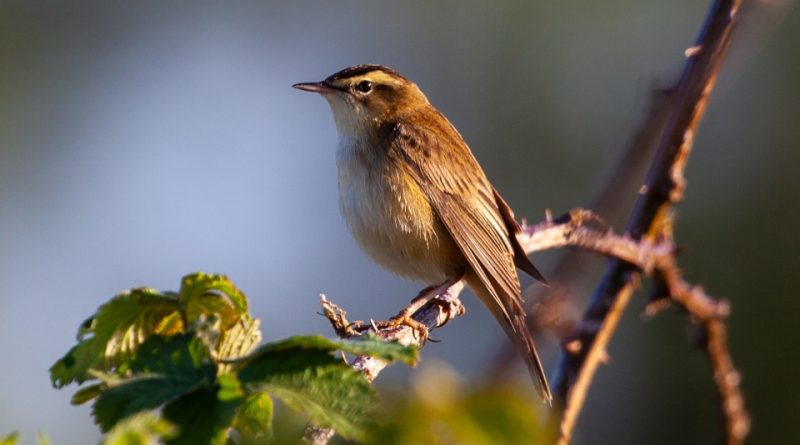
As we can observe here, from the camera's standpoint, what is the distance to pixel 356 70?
15.5 feet

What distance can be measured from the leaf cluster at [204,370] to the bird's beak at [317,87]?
332 centimetres

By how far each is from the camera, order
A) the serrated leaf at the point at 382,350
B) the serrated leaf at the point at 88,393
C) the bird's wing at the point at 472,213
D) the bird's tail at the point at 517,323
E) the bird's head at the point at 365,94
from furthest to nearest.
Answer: the bird's head at the point at 365,94, the bird's wing at the point at 472,213, the bird's tail at the point at 517,323, the serrated leaf at the point at 88,393, the serrated leaf at the point at 382,350

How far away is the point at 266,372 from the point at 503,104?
321 inches

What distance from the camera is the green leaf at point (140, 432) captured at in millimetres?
888

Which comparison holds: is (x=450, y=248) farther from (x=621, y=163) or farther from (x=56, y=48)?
(x=56, y=48)

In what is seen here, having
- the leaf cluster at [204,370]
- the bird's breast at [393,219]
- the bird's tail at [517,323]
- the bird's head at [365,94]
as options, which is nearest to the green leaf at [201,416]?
the leaf cluster at [204,370]

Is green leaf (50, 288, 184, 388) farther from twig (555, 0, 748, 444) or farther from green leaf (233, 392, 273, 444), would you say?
twig (555, 0, 748, 444)

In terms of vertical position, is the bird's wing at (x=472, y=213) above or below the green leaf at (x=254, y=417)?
below

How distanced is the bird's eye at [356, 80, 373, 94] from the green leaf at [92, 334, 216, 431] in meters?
3.49

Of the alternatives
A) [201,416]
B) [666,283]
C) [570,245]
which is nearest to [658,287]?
[666,283]

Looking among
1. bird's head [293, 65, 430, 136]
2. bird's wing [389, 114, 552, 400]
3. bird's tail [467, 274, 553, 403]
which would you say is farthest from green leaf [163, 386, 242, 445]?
bird's head [293, 65, 430, 136]

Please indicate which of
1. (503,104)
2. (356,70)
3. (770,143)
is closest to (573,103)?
Answer: (503,104)

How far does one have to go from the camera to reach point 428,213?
13.2 feet

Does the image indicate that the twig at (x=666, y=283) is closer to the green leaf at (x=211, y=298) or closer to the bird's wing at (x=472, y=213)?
the green leaf at (x=211, y=298)
